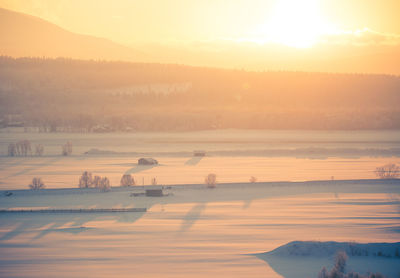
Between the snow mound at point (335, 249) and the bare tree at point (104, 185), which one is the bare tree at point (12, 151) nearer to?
the bare tree at point (104, 185)

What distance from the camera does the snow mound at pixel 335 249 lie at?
881cm

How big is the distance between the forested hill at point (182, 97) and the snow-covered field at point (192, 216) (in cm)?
1606

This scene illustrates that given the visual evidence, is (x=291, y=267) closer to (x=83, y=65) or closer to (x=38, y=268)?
(x=38, y=268)

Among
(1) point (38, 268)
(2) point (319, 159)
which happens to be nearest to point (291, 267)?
(1) point (38, 268)

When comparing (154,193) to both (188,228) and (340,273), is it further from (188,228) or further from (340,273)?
(340,273)

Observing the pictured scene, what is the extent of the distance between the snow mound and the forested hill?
89.1 ft

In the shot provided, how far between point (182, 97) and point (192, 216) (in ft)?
154

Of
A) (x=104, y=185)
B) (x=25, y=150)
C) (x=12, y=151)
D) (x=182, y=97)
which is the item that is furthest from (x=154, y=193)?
(x=182, y=97)

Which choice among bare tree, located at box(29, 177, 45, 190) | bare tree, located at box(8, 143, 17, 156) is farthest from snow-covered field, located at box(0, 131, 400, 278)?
bare tree, located at box(8, 143, 17, 156)

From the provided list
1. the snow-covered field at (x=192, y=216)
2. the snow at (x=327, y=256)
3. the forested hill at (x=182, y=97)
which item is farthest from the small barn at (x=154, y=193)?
the forested hill at (x=182, y=97)

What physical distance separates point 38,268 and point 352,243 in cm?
536

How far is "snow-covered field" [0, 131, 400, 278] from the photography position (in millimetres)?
8539

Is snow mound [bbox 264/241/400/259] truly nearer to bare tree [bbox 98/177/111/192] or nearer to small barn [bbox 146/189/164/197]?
small barn [bbox 146/189/164/197]

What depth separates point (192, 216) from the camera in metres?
11.7
